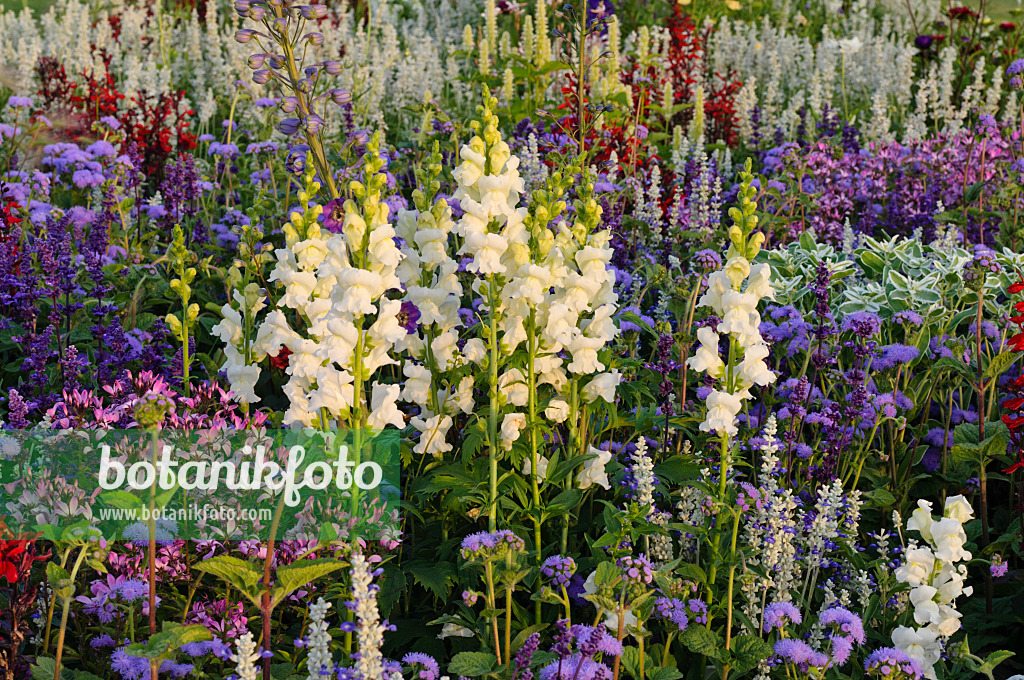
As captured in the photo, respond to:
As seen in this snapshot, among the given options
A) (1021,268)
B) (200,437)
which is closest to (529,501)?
(200,437)

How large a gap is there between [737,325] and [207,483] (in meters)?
1.37

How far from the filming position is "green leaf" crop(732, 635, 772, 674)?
2.06 metres

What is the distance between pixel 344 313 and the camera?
6.97 ft

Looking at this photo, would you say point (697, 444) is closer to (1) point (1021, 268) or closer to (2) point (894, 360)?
(2) point (894, 360)

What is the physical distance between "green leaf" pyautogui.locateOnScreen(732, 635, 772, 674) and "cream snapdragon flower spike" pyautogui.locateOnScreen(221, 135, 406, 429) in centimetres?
94

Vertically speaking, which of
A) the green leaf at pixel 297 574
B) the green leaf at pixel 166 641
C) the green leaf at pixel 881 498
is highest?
the green leaf at pixel 297 574

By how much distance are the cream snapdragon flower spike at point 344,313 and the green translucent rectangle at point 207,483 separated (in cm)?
8

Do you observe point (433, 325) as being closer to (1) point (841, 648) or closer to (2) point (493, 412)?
(2) point (493, 412)

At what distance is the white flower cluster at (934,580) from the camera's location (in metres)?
2.00

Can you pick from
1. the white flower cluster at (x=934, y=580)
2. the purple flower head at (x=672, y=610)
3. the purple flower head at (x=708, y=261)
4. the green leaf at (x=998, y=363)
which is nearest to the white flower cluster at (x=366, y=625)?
the purple flower head at (x=672, y=610)

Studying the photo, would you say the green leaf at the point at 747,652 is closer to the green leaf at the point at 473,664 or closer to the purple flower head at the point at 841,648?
the purple flower head at the point at 841,648

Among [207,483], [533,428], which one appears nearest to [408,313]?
[533,428]

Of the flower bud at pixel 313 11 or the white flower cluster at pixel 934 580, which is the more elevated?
the flower bud at pixel 313 11

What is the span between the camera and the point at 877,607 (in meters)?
2.42
